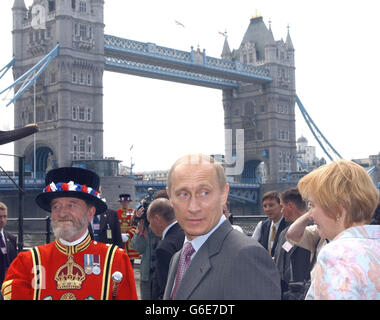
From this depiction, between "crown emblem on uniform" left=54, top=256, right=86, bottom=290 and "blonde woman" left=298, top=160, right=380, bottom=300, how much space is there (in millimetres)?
1309

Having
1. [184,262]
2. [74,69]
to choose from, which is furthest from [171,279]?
[74,69]

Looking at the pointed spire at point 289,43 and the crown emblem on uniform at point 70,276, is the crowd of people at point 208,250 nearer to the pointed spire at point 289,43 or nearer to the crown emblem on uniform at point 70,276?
the crown emblem on uniform at point 70,276

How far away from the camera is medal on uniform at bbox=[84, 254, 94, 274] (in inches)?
122

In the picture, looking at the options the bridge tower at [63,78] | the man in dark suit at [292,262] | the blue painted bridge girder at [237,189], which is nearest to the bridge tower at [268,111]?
the blue painted bridge girder at [237,189]

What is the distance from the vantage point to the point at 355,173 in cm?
224

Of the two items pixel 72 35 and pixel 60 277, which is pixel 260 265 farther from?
pixel 72 35

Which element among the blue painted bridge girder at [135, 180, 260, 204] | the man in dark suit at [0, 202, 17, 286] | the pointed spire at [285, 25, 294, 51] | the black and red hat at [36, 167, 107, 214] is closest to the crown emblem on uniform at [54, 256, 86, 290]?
the black and red hat at [36, 167, 107, 214]

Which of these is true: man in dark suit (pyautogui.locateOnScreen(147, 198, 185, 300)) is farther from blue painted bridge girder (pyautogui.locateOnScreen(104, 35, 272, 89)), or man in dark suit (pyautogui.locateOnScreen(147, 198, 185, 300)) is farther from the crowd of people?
blue painted bridge girder (pyautogui.locateOnScreen(104, 35, 272, 89))

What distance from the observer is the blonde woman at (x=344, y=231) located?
1.92 meters

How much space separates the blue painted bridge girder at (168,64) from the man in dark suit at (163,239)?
42.1 meters

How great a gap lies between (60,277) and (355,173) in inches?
63.9

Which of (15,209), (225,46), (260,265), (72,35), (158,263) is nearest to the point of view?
(260,265)

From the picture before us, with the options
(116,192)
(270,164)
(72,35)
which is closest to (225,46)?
(270,164)

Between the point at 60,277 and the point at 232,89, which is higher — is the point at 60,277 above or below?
below
